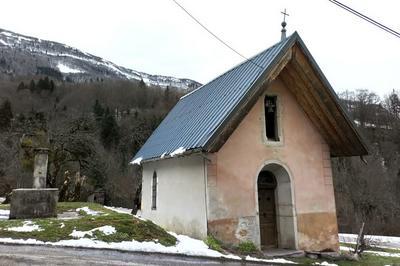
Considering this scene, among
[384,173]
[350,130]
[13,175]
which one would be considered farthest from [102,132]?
[350,130]

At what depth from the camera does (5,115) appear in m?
54.6

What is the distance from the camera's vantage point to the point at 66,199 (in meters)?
27.2

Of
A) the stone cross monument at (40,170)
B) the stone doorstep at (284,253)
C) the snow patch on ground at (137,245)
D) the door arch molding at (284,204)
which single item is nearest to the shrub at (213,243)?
the snow patch on ground at (137,245)

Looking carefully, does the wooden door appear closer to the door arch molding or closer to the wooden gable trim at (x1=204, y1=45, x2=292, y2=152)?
the door arch molding

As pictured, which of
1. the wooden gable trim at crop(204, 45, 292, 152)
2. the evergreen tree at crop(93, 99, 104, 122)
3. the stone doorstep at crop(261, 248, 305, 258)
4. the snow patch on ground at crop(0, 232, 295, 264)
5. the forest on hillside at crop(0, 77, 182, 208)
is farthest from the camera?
the evergreen tree at crop(93, 99, 104, 122)

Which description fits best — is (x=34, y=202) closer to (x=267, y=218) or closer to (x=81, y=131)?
(x=267, y=218)

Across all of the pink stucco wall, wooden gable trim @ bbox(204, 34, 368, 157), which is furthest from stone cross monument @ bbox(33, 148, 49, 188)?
wooden gable trim @ bbox(204, 34, 368, 157)

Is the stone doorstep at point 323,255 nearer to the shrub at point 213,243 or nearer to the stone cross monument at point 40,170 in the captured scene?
the shrub at point 213,243

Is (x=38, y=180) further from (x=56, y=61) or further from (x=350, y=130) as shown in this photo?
(x=56, y=61)

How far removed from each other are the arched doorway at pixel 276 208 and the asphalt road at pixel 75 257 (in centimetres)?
535

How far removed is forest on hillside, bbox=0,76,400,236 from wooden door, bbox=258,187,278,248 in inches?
581

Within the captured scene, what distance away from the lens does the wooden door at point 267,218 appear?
535 inches

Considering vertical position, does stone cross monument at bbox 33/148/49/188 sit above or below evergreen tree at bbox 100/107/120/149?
below

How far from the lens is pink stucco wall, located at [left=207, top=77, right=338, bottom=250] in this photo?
11820 millimetres
